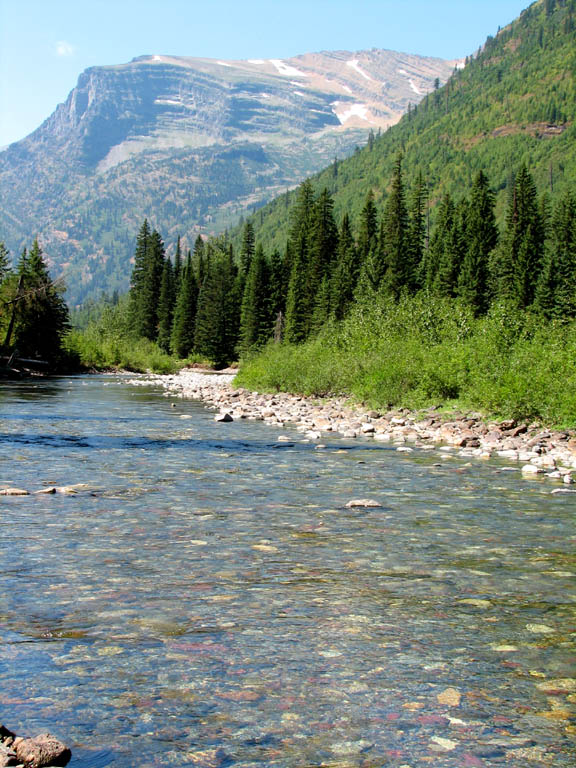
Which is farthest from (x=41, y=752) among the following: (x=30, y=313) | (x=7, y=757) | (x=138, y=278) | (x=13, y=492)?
(x=138, y=278)

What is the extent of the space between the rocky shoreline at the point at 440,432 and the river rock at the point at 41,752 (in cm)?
Result: 1008

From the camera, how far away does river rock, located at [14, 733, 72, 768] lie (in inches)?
147

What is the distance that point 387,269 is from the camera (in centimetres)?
8738

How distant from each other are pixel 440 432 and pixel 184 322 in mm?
Result: 89436

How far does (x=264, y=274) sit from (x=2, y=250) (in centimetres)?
4077

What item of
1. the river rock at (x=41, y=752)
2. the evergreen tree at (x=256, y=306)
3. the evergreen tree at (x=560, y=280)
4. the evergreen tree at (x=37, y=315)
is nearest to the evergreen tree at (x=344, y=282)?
the evergreen tree at (x=256, y=306)

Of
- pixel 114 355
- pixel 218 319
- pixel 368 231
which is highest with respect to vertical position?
pixel 368 231

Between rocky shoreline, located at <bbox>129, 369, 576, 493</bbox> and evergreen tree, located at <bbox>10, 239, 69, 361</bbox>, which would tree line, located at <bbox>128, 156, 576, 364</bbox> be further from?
rocky shoreline, located at <bbox>129, 369, 576, 493</bbox>

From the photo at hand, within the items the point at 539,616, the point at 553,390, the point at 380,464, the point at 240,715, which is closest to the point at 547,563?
the point at 539,616

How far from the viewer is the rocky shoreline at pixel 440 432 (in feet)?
52.1

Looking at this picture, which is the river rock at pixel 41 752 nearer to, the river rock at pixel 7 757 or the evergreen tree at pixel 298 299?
the river rock at pixel 7 757

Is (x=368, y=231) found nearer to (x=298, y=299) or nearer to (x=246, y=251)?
(x=298, y=299)

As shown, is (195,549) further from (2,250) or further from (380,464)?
(2,250)

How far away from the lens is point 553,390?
776 inches
